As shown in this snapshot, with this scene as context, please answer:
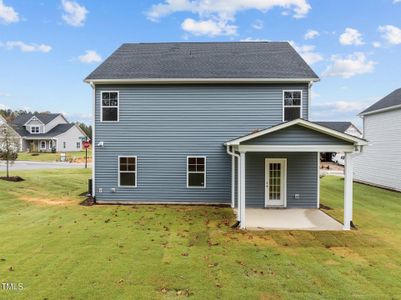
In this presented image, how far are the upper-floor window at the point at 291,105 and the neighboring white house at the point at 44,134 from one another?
45.9 meters

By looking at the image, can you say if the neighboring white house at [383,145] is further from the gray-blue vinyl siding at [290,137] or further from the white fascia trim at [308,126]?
the gray-blue vinyl siding at [290,137]

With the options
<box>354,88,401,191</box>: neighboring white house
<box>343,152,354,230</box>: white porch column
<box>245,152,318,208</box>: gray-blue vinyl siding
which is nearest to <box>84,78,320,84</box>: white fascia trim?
<box>245,152,318,208</box>: gray-blue vinyl siding

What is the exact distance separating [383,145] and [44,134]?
50045 mm

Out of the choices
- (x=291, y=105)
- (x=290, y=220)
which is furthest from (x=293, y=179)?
(x=291, y=105)

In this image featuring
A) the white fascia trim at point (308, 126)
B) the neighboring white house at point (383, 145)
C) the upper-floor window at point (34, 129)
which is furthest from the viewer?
the upper-floor window at point (34, 129)

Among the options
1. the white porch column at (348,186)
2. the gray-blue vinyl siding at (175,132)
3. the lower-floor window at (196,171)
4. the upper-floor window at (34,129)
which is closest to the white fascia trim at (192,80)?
the gray-blue vinyl siding at (175,132)

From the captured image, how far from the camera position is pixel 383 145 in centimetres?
1912

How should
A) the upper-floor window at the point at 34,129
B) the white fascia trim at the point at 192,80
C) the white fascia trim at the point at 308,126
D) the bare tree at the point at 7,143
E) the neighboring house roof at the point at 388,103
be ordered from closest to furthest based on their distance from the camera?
1. the white fascia trim at the point at 308,126
2. the white fascia trim at the point at 192,80
3. the neighboring house roof at the point at 388,103
4. the bare tree at the point at 7,143
5. the upper-floor window at the point at 34,129

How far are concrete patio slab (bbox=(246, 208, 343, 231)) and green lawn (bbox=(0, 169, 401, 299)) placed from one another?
2.10ft

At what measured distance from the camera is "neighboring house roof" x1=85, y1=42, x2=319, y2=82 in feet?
41.8

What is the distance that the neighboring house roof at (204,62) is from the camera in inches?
502

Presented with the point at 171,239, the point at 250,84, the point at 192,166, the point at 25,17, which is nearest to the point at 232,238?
the point at 171,239

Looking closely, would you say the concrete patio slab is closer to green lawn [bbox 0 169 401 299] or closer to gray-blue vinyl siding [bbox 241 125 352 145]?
green lawn [bbox 0 169 401 299]

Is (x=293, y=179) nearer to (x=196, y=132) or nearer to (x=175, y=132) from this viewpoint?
(x=196, y=132)
